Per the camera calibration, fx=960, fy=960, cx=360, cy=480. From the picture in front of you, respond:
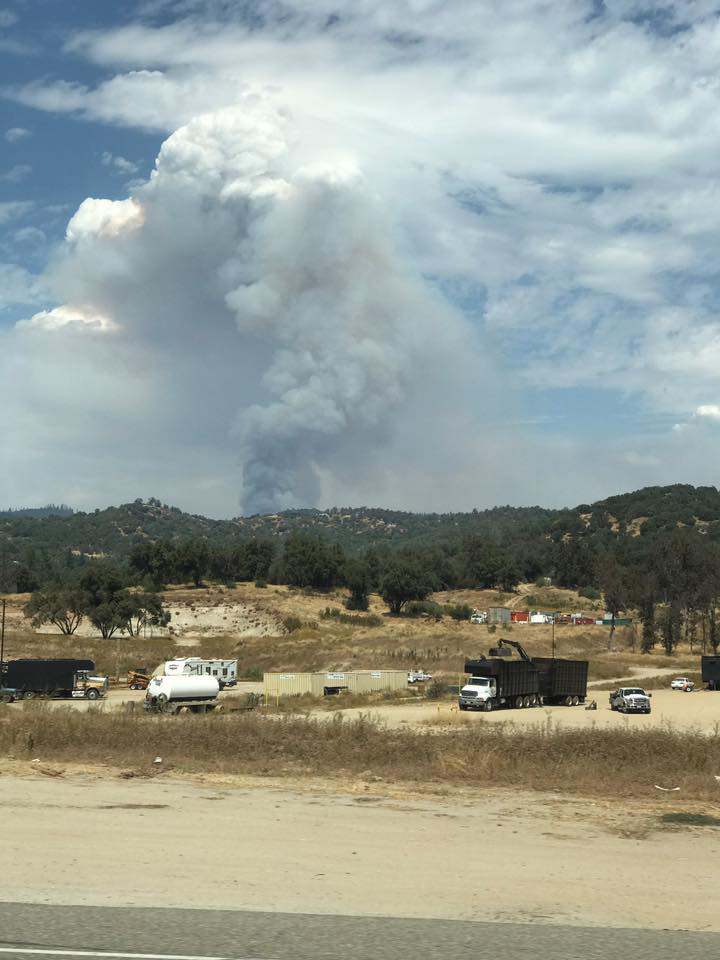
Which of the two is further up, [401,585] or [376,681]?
[401,585]

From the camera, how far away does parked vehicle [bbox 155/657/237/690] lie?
65.4 meters

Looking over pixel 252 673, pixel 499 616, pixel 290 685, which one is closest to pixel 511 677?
pixel 290 685

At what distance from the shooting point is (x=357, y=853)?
14180 mm

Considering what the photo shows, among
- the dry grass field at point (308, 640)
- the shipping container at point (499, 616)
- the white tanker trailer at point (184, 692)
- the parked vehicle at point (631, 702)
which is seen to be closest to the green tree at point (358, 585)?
the dry grass field at point (308, 640)

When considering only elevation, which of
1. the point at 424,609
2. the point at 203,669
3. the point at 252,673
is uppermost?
the point at 424,609

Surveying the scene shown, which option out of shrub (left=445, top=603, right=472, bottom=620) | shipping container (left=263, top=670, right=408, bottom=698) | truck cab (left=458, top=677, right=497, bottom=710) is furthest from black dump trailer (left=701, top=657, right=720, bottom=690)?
shrub (left=445, top=603, right=472, bottom=620)

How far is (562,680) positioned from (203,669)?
25.0m

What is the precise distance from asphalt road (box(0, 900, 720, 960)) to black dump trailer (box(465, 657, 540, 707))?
48.3 meters

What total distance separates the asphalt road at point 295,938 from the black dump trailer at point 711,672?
71.2 metres

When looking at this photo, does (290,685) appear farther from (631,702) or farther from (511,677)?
(631,702)

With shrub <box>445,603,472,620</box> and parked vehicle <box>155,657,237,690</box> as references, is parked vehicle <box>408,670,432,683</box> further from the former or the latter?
shrub <box>445,603,472,620</box>

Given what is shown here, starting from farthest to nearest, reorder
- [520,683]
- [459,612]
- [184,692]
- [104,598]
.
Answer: [459,612] → [104,598] → [520,683] → [184,692]

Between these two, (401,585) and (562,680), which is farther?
(401,585)

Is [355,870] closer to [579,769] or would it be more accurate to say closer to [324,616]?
[579,769]
